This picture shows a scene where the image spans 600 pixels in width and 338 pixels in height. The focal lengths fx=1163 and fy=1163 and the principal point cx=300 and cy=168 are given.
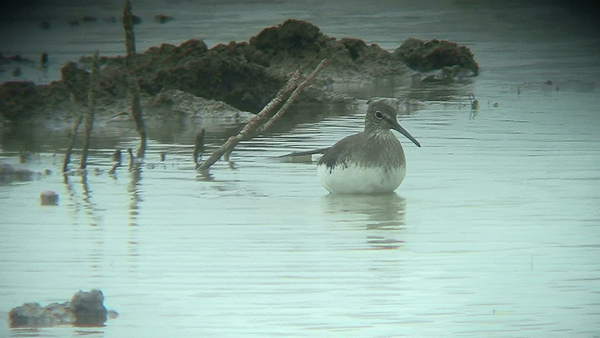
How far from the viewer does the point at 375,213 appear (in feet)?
33.6

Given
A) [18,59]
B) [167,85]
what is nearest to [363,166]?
[167,85]

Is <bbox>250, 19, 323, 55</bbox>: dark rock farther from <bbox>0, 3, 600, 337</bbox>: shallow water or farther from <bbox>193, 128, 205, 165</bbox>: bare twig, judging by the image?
<bbox>193, 128, 205, 165</bbox>: bare twig

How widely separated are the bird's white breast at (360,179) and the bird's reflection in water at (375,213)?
0.09 m

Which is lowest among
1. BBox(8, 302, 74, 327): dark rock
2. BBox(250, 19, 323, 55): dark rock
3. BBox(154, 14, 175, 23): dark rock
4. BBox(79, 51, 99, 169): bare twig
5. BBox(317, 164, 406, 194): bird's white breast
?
BBox(8, 302, 74, 327): dark rock

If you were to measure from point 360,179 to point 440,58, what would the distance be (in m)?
13.3

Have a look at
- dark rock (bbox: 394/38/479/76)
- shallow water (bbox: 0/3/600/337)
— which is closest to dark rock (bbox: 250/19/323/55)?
dark rock (bbox: 394/38/479/76)

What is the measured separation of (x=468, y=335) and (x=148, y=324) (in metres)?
1.91

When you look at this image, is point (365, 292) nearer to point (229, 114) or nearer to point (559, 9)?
point (229, 114)

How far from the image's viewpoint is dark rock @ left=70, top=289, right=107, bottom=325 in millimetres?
6988

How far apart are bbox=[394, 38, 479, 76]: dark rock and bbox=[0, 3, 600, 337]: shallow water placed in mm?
7700

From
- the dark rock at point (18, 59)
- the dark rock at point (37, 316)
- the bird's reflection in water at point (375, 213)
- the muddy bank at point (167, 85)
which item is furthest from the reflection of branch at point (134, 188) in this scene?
the dark rock at point (18, 59)

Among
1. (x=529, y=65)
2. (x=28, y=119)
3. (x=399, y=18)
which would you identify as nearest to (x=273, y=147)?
(x=28, y=119)

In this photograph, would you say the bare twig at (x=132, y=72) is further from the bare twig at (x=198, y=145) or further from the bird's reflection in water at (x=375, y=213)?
the bird's reflection in water at (x=375, y=213)

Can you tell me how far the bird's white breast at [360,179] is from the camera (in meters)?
10.8
